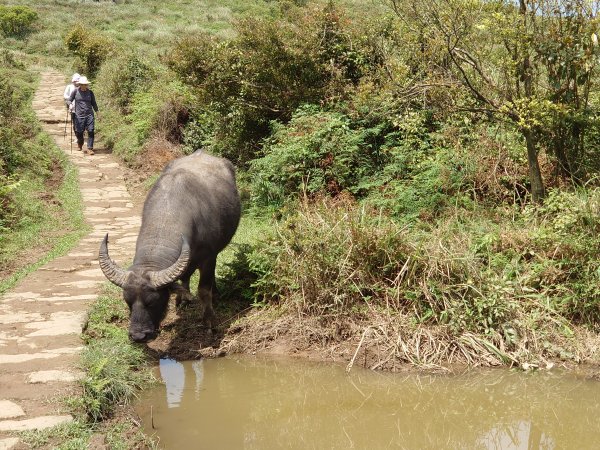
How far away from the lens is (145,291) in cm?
580

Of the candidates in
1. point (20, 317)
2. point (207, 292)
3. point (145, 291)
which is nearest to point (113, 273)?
point (145, 291)

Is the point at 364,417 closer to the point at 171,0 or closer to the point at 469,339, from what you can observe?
the point at 469,339

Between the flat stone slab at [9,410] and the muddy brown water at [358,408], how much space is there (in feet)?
3.25

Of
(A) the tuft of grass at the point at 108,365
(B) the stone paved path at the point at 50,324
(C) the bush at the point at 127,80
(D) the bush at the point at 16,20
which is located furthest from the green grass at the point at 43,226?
(D) the bush at the point at 16,20

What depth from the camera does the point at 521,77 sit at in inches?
316

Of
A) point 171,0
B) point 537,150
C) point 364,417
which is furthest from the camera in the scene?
point 171,0

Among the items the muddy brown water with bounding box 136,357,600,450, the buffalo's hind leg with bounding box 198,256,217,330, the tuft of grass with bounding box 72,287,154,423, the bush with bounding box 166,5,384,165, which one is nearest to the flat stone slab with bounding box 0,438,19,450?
the tuft of grass with bounding box 72,287,154,423

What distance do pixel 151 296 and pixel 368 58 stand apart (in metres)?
7.32

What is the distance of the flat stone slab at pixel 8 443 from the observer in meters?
4.33

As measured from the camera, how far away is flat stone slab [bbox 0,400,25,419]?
15.6 feet

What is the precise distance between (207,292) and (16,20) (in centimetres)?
3303

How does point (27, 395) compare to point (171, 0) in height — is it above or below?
below

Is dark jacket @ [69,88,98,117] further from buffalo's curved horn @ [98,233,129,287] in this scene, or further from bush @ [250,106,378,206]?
buffalo's curved horn @ [98,233,129,287]

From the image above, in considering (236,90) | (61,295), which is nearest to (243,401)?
(61,295)
